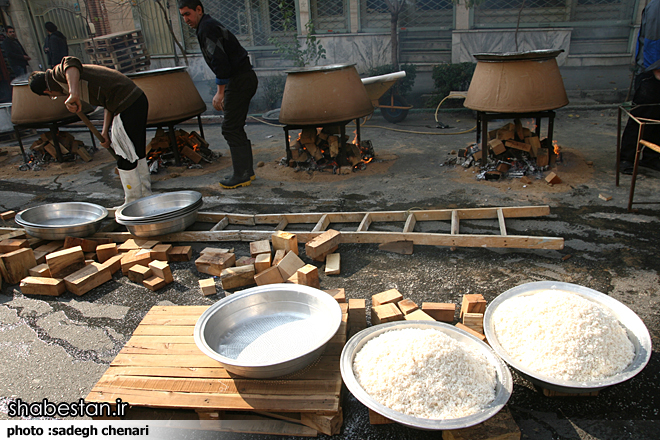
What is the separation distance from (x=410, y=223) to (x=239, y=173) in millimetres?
2662

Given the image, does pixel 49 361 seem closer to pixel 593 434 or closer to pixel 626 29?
pixel 593 434

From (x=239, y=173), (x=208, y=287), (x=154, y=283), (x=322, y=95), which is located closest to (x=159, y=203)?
(x=154, y=283)

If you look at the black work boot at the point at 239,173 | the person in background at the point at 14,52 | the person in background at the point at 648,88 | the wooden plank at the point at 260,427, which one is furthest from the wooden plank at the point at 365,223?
the person in background at the point at 14,52

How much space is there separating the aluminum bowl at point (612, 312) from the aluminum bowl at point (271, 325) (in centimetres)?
84

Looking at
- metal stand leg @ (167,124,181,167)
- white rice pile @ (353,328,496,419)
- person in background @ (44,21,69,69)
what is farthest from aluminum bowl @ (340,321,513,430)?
person in background @ (44,21,69,69)

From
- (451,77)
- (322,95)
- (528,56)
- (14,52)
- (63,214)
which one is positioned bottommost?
(63,214)

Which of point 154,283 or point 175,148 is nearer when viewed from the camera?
point 154,283

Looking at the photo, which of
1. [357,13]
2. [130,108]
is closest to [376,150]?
[130,108]

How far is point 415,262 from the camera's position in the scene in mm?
3537

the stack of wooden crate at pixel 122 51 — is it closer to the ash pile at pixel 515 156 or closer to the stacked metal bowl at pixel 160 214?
the stacked metal bowl at pixel 160 214

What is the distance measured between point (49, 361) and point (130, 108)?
2.89 meters

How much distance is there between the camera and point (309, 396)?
2.07 m

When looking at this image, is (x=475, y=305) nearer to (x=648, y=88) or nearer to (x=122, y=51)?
(x=648, y=88)

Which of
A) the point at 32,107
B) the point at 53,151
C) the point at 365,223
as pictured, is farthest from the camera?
the point at 53,151
